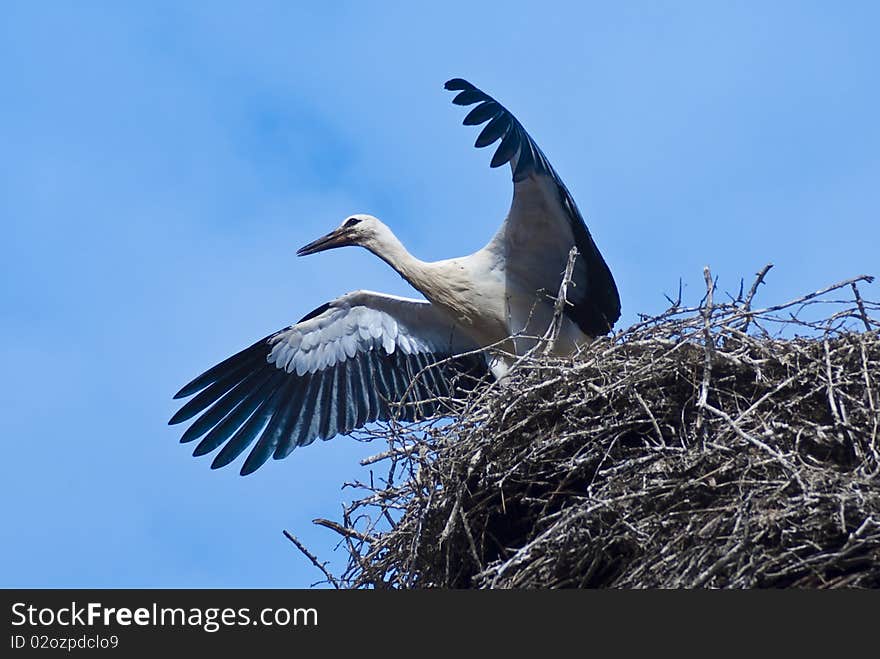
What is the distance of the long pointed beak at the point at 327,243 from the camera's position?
634cm

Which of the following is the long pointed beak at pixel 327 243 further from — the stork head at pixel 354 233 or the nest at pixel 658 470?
the nest at pixel 658 470

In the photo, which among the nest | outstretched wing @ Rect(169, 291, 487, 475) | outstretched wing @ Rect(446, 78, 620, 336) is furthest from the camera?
outstretched wing @ Rect(169, 291, 487, 475)

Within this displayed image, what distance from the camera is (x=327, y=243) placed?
21.0 ft

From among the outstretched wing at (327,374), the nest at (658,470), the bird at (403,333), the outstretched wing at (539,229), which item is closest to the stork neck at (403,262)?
the bird at (403,333)

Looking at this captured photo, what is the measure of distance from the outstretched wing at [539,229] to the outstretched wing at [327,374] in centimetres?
51

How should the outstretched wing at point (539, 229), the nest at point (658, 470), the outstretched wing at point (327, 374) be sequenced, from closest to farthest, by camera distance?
the nest at point (658, 470) → the outstretched wing at point (539, 229) → the outstretched wing at point (327, 374)

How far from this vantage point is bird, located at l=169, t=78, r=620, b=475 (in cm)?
579

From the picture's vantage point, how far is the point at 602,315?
596cm

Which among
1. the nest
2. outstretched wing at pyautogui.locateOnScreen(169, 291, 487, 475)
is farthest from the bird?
the nest

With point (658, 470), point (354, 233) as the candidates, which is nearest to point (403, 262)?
point (354, 233)

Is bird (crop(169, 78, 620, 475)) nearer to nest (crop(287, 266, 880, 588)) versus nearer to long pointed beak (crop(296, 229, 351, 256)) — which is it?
long pointed beak (crop(296, 229, 351, 256))

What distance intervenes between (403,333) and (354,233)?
520 mm

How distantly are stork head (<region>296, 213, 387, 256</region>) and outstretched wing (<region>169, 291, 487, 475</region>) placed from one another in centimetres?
24

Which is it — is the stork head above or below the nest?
above
